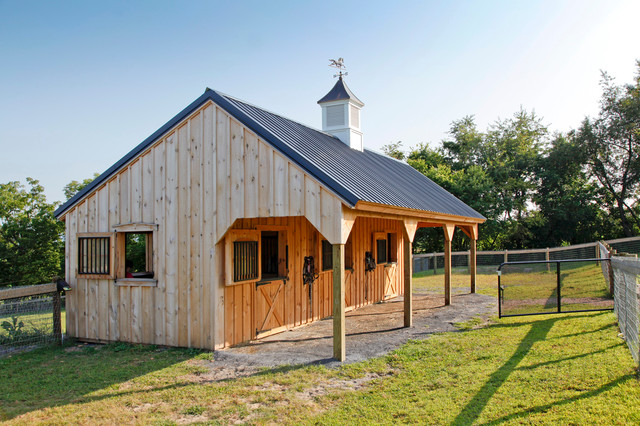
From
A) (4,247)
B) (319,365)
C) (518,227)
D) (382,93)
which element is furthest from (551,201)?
(4,247)

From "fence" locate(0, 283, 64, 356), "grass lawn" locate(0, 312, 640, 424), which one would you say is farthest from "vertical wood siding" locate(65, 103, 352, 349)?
"grass lawn" locate(0, 312, 640, 424)

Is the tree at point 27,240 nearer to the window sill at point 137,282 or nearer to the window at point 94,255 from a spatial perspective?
the window at point 94,255

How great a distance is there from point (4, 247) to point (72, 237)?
20.1m

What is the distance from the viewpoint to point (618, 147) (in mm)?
29203

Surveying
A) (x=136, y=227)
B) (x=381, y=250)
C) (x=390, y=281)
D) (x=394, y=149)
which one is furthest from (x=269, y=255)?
(x=394, y=149)

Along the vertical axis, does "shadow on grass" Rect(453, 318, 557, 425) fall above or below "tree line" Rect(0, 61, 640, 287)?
below

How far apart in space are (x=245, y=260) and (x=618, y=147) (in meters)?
29.0

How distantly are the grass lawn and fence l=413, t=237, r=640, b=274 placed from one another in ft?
48.5

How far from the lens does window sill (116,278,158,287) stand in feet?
28.3

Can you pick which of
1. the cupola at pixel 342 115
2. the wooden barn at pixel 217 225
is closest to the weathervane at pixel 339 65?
the cupola at pixel 342 115

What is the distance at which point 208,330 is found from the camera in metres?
7.96

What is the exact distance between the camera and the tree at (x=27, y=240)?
84.2 ft

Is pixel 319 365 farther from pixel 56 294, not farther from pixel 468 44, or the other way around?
pixel 468 44

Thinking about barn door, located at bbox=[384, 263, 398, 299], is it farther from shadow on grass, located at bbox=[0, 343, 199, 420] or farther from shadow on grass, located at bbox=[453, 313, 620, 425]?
shadow on grass, located at bbox=[0, 343, 199, 420]
